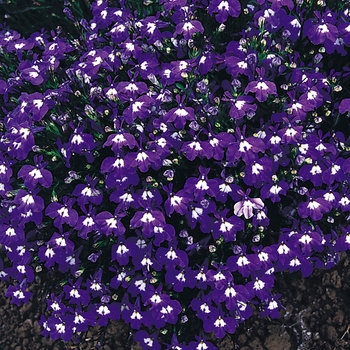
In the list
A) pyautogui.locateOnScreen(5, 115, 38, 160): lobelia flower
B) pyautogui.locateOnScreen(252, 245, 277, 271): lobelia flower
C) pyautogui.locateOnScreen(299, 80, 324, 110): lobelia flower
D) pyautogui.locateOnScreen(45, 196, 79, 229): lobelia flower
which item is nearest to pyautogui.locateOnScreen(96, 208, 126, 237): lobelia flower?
pyautogui.locateOnScreen(45, 196, 79, 229): lobelia flower

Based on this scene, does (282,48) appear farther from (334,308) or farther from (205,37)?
(334,308)

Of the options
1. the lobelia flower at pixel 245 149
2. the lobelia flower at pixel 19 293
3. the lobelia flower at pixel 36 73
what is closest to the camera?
the lobelia flower at pixel 245 149

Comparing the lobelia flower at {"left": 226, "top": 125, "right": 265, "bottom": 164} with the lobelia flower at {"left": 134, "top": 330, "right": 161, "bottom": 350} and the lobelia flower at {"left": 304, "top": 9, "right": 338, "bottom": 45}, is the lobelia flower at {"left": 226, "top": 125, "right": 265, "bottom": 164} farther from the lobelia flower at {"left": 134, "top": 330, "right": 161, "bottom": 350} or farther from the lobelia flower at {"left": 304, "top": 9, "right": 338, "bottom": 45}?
the lobelia flower at {"left": 134, "top": 330, "right": 161, "bottom": 350}

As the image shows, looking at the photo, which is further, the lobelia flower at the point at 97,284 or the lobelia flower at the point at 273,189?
the lobelia flower at the point at 97,284

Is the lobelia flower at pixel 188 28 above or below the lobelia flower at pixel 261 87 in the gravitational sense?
above

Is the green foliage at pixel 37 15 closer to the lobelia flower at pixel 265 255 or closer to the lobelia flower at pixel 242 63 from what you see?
the lobelia flower at pixel 242 63

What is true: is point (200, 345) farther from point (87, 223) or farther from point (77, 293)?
point (87, 223)

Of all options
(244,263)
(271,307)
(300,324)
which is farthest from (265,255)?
(300,324)

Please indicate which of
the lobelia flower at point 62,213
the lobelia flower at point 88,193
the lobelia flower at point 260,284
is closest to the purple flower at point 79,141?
the lobelia flower at point 88,193
